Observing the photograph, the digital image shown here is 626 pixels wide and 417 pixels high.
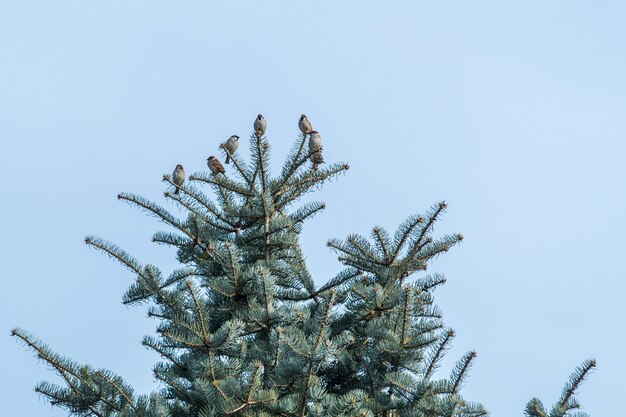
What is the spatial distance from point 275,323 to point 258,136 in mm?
1384

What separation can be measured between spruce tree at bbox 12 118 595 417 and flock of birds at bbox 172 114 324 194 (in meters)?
0.07

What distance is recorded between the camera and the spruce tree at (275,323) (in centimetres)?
583

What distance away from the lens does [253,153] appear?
7.23 metres

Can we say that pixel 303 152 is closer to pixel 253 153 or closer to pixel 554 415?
pixel 253 153

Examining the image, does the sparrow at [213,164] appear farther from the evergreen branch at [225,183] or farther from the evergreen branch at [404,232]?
the evergreen branch at [404,232]

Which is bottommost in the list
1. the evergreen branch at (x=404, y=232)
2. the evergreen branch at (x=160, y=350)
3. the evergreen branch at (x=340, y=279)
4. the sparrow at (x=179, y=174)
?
the evergreen branch at (x=160, y=350)

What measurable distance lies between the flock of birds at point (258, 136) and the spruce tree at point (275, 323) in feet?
0.22

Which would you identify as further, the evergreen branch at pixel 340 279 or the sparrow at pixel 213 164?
the sparrow at pixel 213 164

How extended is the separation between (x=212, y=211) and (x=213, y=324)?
94cm

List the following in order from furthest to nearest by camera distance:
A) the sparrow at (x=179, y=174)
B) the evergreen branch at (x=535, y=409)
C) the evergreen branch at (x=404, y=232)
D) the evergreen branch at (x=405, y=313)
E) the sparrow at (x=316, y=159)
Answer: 1. the sparrow at (x=179, y=174)
2. the sparrow at (x=316, y=159)
3. the evergreen branch at (x=404, y=232)
4. the evergreen branch at (x=405, y=313)
5. the evergreen branch at (x=535, y=409)

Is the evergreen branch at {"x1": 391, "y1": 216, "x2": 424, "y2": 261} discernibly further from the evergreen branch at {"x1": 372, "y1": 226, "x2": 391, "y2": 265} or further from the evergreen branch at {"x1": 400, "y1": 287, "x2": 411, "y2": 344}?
A: the evergreen branch at {"x1": 400, "y1": 287, "x2": 411, "y2": 344}

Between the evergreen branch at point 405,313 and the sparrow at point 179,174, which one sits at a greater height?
the sparrow at point 179,174

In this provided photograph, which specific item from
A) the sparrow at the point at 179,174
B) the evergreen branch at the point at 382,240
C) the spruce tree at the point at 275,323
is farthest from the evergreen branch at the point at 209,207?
the sparrow at the point at 179,174

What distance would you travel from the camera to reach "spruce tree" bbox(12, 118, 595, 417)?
583cm
